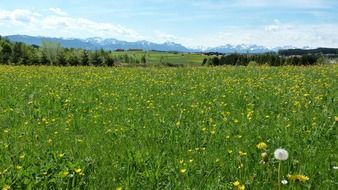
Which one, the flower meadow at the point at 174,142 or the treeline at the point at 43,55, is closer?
the flower meadow at the point at 174,142

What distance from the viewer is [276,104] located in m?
9.11

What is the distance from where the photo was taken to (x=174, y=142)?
6.52 metres

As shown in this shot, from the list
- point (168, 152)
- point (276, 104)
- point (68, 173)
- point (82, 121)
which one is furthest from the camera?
point (276, 104)

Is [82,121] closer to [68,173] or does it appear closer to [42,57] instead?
[68,173]

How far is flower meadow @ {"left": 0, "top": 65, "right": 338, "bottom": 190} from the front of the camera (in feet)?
16.0

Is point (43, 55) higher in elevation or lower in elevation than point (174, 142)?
lower

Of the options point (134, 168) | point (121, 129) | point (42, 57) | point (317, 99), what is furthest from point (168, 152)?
point (42, 57)

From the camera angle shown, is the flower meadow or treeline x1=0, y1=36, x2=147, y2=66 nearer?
the flower meadow

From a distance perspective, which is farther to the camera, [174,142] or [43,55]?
[43,55]

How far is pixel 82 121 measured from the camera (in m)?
8.56

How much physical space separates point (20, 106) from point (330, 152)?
23.7ft

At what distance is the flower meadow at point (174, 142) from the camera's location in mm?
4879

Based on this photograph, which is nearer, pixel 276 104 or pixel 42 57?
pixel 276 104

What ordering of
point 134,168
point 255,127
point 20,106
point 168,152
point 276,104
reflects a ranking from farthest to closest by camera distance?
point 20,106 → point 276,104 → point 255,127 → point 168,152 → point 134,168
